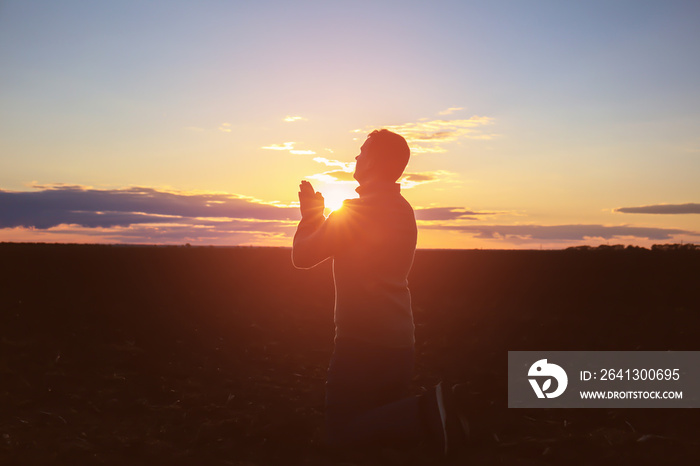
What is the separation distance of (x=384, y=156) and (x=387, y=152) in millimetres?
35

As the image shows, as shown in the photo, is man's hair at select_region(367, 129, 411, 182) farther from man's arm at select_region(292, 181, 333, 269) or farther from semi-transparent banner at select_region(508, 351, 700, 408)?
semi-transparent banner at select_region(508, 351, 700, 408)

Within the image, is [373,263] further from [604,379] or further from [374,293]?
[604,379]

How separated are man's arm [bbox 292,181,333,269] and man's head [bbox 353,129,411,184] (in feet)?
1.33

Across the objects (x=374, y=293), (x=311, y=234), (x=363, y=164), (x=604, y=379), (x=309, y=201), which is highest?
(x=363, y=164)

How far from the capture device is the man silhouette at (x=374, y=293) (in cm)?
400

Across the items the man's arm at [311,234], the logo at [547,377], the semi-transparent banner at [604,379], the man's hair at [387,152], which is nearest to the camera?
the man's arm at [311,234]

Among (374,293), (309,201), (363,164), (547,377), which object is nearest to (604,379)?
(547,377)

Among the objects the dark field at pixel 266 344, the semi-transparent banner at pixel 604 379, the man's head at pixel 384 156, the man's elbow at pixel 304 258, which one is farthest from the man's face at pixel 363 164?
the semi-transparent banner at pixel 604 379

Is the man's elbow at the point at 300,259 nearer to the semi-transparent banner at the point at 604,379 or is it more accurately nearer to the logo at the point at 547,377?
the semi-transparent banner at the point at 604,379

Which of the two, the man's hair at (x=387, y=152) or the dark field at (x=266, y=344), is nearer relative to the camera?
the man's hair at (x=387, y=152)

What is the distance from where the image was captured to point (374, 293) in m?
4.04

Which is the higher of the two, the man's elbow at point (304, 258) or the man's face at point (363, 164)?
the man's face at point (363, 164)

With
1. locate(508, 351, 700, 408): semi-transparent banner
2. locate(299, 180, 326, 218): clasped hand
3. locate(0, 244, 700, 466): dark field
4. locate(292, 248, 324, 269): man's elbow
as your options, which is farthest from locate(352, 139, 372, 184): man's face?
locate(508, 351, 700, 408): semi-transparent banner

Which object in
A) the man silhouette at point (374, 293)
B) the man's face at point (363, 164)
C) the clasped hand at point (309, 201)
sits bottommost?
the man silhouette at point (374, 293)
